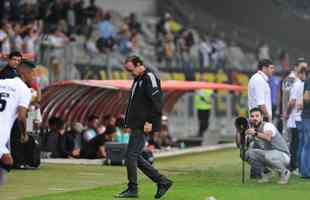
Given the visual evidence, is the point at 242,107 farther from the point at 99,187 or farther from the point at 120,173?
the point at 99,187

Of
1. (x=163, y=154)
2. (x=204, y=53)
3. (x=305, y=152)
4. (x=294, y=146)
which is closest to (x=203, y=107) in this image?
(x=204, y=53)

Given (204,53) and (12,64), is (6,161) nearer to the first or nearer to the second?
(12,64)

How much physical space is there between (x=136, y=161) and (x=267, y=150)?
3.51 m

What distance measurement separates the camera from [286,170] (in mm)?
18328

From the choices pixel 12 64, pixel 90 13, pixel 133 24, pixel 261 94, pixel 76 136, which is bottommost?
pixel 76 136

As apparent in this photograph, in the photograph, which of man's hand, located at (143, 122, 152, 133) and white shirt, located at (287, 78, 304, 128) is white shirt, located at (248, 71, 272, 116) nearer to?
white shirt, located at (287, 78, 304, 128)

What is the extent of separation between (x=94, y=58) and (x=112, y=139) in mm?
8059

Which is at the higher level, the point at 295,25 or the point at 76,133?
the point at 295,25

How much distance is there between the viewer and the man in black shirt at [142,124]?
1565 cm

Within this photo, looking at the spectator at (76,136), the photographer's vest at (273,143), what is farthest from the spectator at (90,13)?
the photographer's vest at (273,143)

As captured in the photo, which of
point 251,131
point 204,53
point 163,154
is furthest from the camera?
point 204,53

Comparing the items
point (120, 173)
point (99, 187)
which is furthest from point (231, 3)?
point (99, 187)

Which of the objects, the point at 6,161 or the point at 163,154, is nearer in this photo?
the point at 6,161

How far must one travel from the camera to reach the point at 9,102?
44.7 ft
